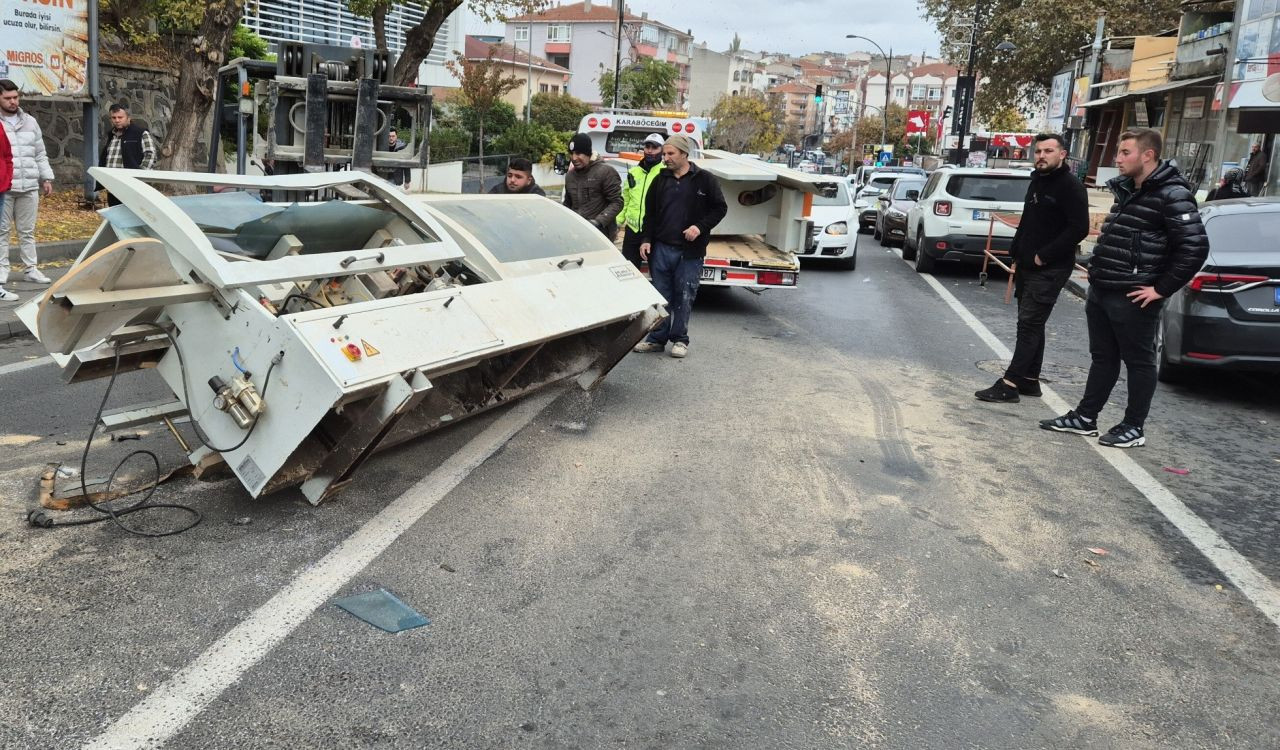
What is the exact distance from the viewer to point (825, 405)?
7.62 meters

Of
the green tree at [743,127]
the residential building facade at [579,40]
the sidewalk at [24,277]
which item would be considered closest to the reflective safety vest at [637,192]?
the sidewalk at [24,277]

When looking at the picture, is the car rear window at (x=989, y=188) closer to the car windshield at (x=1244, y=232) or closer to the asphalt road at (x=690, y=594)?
the car windshield at (x=1244, y=232)

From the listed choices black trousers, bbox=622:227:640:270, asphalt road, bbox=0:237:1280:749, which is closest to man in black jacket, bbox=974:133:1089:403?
asphalt road, bbox=0:237:1280:749

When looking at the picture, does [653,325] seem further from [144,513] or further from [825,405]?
[144,513]

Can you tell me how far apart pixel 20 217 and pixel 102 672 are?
8.26 metres

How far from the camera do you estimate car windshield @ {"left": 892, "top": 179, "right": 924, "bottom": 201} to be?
22.9m

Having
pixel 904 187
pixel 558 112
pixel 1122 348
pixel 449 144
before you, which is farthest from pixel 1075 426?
pixel 558 112

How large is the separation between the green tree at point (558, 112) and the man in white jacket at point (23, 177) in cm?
4602

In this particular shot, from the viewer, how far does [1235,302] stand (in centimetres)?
778

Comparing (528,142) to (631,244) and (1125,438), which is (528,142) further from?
(1125,438)

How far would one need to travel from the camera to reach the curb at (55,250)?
459 inches

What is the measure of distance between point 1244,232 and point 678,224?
14.3 ft

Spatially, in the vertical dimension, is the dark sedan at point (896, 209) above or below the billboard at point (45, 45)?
below

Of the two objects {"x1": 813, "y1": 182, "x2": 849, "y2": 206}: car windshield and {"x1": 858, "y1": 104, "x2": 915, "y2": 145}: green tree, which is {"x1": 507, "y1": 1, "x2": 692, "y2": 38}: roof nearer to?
{"x1": 858, "y1": 104, "x2": 915, "y2": 145}: green tree
